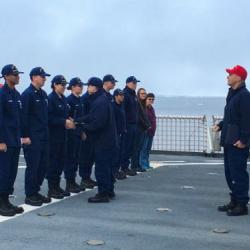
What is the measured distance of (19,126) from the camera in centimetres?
700

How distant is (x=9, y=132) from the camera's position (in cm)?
679

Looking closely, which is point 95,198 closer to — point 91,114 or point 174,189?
point 91,114

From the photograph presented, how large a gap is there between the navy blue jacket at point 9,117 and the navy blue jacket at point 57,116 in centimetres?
102

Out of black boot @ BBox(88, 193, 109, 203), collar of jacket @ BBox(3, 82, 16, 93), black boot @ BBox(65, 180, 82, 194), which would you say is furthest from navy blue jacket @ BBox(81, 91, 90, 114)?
collar of jacket @ BBox(3, 82, 16, 93)

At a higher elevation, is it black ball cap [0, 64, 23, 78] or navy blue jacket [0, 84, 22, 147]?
black ball cap [0, 64, 23, 78]

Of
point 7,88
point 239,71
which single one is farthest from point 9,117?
point 239,71

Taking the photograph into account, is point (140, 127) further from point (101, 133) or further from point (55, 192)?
point (55, 192)

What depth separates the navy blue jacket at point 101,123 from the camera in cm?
768

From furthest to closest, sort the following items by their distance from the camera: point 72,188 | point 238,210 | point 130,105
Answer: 1. point 130,105
2. point 72,188
3. point 238,210

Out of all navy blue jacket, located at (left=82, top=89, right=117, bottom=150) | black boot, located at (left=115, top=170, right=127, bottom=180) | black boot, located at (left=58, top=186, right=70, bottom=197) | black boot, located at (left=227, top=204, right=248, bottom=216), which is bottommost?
black boot, located at (left=227, top=204, right=248, bottom=216)

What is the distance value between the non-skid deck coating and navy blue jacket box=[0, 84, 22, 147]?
100 centimetres

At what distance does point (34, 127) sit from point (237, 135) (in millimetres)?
2738

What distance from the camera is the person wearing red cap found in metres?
6.92

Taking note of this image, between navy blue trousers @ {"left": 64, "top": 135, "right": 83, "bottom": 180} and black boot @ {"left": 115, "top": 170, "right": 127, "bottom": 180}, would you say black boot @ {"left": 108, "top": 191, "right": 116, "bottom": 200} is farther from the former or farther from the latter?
black boot @ {"left": 115, "top": 170, "right": 127, "bottom": 180}
